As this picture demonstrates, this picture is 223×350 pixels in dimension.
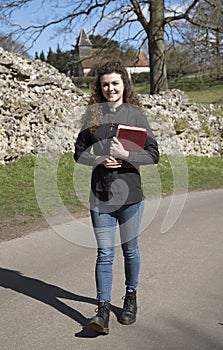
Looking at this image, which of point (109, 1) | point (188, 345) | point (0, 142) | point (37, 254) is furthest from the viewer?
point (109, 1)

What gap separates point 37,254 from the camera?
22.8 ft

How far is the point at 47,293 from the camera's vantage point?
5512 mm

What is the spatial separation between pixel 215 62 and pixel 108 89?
1957 cm

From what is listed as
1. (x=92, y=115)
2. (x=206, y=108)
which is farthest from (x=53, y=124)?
(x=92, y=115)

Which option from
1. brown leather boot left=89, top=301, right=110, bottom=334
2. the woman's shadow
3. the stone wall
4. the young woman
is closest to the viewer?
brown leather boot left=89, top=301, right=110, bottom=334

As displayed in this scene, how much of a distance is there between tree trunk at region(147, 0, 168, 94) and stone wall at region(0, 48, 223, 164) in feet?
11.5

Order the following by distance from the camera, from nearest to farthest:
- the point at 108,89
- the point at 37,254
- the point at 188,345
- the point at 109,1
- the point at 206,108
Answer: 1. the point at 188,345
2. the point at 108,89
3. the point at 37,254
4. the point at 206,108
5. the point at 109,1

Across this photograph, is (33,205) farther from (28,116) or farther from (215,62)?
(215,62)

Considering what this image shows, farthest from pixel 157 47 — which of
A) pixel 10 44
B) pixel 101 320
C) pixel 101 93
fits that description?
pixel 101 320

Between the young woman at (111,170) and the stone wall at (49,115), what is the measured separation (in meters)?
9.07

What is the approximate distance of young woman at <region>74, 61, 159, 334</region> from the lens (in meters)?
4.43

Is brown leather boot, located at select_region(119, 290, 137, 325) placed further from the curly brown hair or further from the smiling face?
the smiling face

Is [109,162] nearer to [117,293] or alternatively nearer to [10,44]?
[117,293]

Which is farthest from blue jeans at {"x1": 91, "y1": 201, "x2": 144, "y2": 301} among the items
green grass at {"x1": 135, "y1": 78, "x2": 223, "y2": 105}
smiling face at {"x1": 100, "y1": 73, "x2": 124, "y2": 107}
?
green grass at {"x1": 135, "y1": 78, "x2": 223, "y2": 105}
